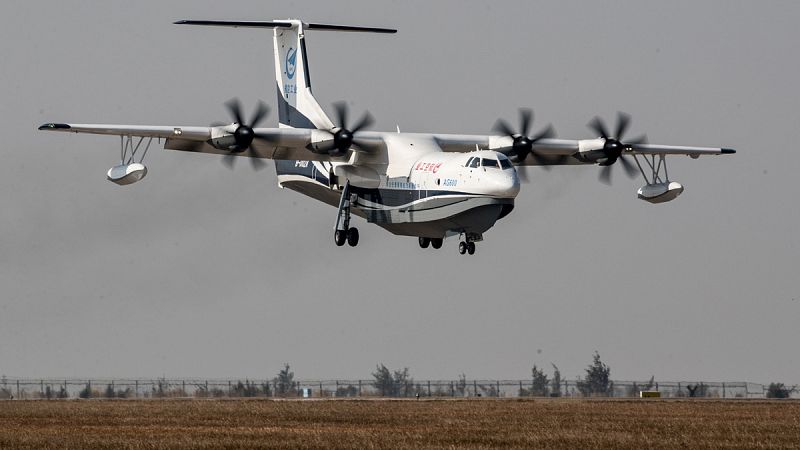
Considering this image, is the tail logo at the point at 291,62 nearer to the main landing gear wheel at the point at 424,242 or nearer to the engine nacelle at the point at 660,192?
the main landing gear wheel at the point at 424,242

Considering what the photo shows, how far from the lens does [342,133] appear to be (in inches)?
1895

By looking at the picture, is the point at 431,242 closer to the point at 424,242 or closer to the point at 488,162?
the point at 424,242

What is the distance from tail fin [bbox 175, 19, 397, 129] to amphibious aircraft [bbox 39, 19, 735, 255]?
0.17 feet

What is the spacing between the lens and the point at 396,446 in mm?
30656

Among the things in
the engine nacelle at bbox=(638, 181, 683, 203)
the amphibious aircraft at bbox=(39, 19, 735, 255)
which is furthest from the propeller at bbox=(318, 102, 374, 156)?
the engine nacelle at bbox=(638, 181, 683, 203)

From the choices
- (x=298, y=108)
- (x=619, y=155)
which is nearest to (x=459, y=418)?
(x=619, y=155)

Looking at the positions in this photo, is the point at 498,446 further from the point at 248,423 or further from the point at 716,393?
the point at 716,393

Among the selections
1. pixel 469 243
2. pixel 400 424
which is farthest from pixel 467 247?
pixel 400 424

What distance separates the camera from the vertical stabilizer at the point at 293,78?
54.3 metres

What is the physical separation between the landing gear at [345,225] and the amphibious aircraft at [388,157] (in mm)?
36

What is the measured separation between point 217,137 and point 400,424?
12448mm

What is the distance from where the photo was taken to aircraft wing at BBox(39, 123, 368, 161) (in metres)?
45.4

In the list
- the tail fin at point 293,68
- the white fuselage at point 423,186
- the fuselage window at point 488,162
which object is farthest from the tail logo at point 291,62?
the fuselage window at point 488,162

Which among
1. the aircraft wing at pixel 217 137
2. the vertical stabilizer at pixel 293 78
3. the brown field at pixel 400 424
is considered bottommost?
the brown field at pixel 400 424
